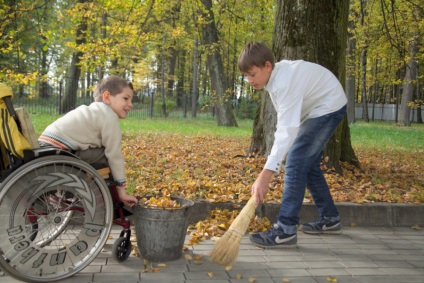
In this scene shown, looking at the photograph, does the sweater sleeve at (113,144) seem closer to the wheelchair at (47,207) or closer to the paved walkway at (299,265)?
the wheelchair at (47,207)

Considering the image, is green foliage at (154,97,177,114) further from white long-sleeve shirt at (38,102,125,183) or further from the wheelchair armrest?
the wheelchair armrest

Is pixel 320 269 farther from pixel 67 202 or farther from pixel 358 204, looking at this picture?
pixel 67 202

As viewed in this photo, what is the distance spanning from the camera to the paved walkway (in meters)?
3.24

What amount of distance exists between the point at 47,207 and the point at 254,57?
6.31 feet

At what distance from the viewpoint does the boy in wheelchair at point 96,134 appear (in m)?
3.31

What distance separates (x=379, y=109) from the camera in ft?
139

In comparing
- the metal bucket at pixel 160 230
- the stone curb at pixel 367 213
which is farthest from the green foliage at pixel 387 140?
the metal bucket at pixel 160 230

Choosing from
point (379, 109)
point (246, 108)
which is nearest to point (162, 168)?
point (246, 108)

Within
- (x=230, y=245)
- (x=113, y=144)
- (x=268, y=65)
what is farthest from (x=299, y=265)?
(x=113, y=144)

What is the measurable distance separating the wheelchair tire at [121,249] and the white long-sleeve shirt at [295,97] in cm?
124

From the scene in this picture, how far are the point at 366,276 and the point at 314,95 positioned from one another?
1550 mm

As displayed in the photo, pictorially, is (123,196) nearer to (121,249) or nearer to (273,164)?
(121,249)

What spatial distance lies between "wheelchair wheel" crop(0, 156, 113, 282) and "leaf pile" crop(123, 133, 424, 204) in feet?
5.73

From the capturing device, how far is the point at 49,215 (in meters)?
3.16
